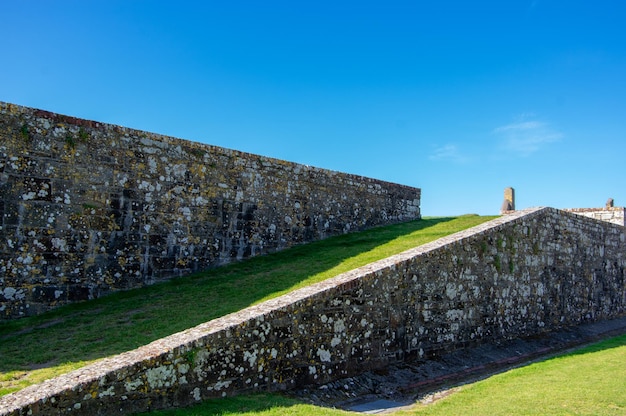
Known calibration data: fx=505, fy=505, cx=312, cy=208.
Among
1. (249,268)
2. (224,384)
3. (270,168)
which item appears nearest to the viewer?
(224,384)

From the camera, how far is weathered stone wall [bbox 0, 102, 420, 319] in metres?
10.5

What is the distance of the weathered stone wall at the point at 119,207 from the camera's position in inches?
413

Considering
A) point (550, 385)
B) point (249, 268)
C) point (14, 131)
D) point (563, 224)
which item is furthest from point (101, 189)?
point (563, 224)

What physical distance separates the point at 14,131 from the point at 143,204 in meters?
3.08

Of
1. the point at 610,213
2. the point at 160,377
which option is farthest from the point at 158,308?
the point at 610,213

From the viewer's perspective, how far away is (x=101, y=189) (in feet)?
38.0

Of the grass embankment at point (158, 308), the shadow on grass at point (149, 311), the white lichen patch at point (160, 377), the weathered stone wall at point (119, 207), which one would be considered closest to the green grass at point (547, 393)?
the white lichen patch at point (160, 377)

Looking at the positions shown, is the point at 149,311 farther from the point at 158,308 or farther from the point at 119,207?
the point at 119,207

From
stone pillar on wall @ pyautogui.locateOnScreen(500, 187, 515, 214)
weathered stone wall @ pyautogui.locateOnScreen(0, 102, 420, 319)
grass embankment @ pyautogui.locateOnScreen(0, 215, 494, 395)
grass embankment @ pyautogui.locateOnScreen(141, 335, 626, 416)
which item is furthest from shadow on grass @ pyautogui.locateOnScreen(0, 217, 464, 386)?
stone pillar on wall @ pyautogui.locateOnScreen(500, 187, 515, 214)

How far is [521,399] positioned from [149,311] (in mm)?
6880

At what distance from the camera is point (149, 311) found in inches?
395

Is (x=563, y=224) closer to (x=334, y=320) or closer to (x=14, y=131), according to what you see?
(x=334, y=320)

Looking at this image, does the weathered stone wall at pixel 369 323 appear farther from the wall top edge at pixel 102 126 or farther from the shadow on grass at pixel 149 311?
the wall top edge at pixel 102 126

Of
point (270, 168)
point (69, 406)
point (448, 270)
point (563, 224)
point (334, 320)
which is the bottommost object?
point (69, 406)
